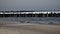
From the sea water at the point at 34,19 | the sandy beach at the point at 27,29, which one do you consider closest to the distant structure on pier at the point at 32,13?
the sea water at the point at 34,19

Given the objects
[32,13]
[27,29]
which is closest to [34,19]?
[32,13]

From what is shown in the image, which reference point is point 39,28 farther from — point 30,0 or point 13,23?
point 30,0

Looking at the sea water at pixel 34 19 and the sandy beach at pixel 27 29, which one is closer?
the sandy beach at pixel 27 29

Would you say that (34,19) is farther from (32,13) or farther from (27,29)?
(27,29)

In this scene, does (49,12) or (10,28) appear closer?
(10,28)

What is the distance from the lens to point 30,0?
3.12 ft

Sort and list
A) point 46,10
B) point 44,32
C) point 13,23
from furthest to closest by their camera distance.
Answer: point 46,10, point 13,23, point 44,32

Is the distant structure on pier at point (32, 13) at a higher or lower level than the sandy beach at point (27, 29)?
higher

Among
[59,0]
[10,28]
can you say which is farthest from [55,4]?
[10,28]

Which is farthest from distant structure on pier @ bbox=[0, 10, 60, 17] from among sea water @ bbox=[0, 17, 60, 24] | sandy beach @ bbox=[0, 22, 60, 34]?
sandy beach @ bbox=[0, 22, 60, 34]

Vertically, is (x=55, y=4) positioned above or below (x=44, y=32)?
above

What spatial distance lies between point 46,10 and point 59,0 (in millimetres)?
177

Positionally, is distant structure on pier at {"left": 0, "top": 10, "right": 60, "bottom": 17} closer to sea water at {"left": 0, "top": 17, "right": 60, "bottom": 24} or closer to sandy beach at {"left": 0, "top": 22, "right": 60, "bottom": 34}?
sea water at {"left": 0, "top": 17, "right": 60, "bottom": 24}

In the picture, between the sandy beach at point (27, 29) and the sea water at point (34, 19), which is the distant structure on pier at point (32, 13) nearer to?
the sea water at point (34, 19)
